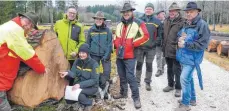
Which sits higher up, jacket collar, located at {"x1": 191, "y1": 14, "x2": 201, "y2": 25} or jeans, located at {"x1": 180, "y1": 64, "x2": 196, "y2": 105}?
jacket collar, located at {"x1": 191, "y1": 14, "x2": 201, "y2": 25}

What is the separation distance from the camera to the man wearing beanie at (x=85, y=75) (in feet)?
16.8

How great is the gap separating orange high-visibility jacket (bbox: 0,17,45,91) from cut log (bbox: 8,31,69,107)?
0.22m

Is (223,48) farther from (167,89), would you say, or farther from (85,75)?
(85,75)

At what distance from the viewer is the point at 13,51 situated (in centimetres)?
382

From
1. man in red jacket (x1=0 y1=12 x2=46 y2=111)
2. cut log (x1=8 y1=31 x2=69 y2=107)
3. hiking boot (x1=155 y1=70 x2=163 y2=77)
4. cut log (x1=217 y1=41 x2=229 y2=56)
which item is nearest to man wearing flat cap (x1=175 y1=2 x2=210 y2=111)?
cut log (x1=8 y1=31 x2=69 y2=107)

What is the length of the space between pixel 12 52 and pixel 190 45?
3123 millimetres

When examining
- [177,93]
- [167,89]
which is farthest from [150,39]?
[177,93]

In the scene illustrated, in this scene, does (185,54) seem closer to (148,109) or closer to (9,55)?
(148,109)

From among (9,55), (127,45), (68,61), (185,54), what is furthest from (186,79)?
(9,55)

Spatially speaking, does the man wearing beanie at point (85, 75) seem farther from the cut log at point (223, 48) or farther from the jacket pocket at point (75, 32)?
the cut log at point (223, 48)

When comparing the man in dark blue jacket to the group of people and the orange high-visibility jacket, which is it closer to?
the group of people

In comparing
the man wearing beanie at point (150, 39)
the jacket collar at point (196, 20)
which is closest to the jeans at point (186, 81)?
the jacket collar at point (196, 20)

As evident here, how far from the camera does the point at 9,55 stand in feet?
12.6

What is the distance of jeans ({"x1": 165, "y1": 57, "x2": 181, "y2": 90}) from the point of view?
249 inches
